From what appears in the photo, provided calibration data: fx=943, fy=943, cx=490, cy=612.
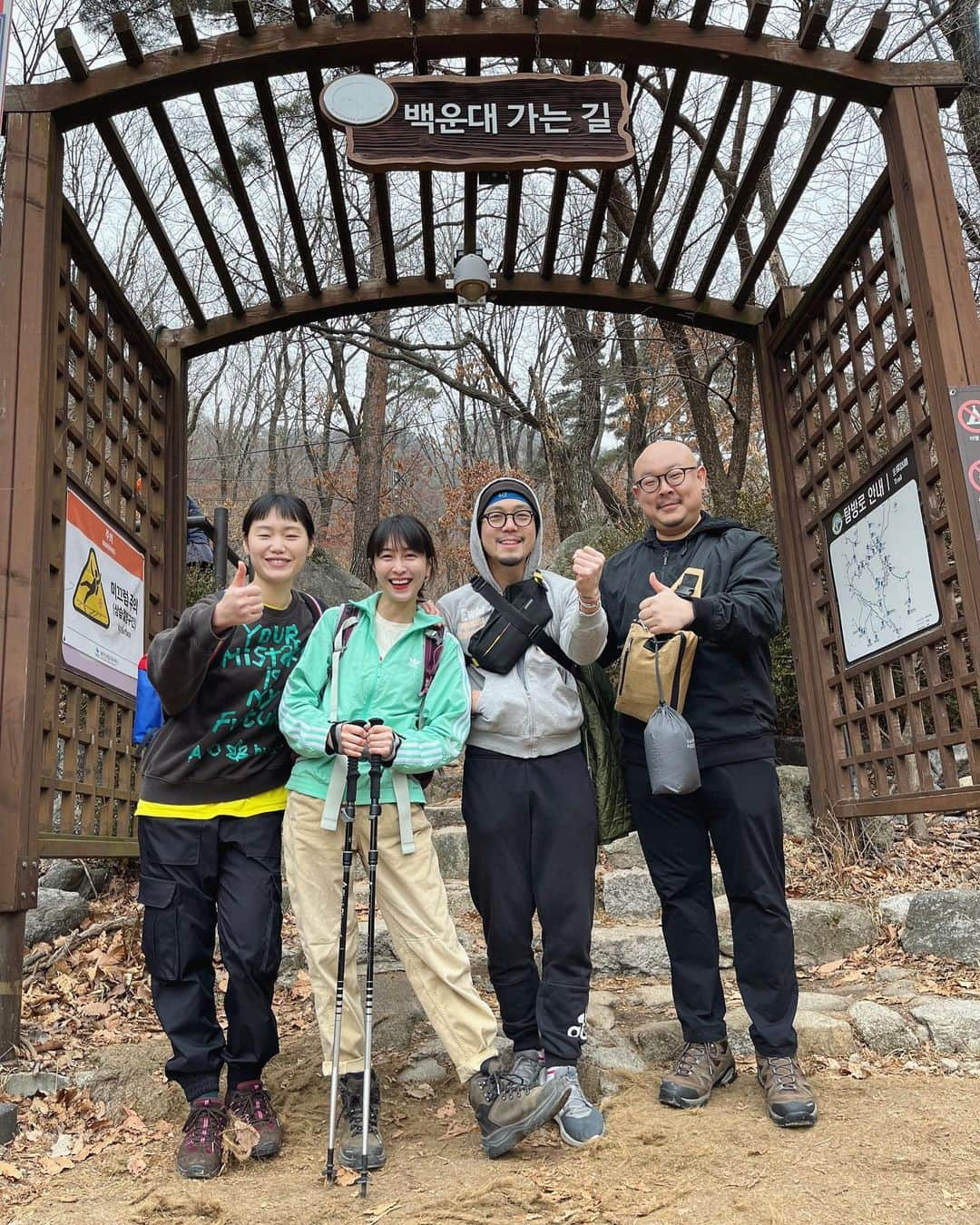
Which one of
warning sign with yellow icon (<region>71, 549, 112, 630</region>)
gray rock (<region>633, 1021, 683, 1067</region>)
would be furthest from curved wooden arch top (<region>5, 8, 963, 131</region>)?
gray rock (<region>633, 1021, 683, 1067</region>)

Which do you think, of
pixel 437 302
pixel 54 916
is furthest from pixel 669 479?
pixel 54 916

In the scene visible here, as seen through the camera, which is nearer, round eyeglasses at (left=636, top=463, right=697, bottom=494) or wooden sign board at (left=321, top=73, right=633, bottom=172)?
round eyeglasses at (left=636, top=463, right=697, bottom=494)

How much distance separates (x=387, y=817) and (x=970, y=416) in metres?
2.60

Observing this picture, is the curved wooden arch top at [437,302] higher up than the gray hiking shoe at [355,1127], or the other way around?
the curved wooden arch top at [437,302]

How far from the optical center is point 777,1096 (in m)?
2.74

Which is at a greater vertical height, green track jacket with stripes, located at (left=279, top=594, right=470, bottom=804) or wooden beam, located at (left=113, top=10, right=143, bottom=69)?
wooden beam, located at (left=113, top=10, right=143, bottom=69)

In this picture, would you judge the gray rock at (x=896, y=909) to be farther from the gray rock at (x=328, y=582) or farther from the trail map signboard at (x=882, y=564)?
the gray rock at (x=328, y=582)

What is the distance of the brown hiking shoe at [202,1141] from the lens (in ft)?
8.51

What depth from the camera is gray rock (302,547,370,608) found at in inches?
433

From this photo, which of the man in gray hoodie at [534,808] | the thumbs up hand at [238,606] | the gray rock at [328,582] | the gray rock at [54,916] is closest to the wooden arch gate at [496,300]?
the gray rock at [54,916]

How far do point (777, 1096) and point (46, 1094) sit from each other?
2290mm

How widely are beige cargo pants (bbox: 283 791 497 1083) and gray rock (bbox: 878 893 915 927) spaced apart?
97.4 inches

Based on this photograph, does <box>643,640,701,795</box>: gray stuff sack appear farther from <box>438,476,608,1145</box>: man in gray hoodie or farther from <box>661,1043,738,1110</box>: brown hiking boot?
<box>661,1043,738,1110</box>: brown hiking boot

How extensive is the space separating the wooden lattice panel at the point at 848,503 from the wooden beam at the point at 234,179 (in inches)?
113
